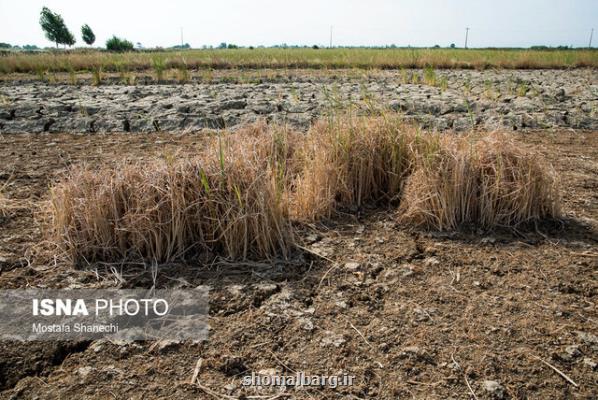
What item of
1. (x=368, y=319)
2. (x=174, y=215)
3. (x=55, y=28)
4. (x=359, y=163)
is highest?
(x=55, y=28)

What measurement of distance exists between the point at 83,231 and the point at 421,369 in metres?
1.68

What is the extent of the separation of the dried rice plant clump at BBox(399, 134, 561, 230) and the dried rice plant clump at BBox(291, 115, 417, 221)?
0.30 metres

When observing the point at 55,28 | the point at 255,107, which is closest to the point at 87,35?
the point at 55,28

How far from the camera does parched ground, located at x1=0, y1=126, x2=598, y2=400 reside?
1327 millimetres

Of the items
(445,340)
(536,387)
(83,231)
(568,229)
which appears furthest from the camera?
(568,229)

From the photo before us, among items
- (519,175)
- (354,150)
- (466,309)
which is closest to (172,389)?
(466,309)

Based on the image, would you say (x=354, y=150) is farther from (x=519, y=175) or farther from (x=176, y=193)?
(x=176, y=193)

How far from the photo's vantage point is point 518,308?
1662 mm

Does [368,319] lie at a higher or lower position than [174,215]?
lower

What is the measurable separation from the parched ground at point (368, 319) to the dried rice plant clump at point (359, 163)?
258mm

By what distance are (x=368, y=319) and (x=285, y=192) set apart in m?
0.97

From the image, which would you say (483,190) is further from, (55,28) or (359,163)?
(55,28)

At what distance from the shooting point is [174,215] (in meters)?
2.05

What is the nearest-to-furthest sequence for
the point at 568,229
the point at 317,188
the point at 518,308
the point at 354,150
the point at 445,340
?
the point at 445,340, the point at 518,308, the point at 568,229, the point at 317,188, the point at 354,150
